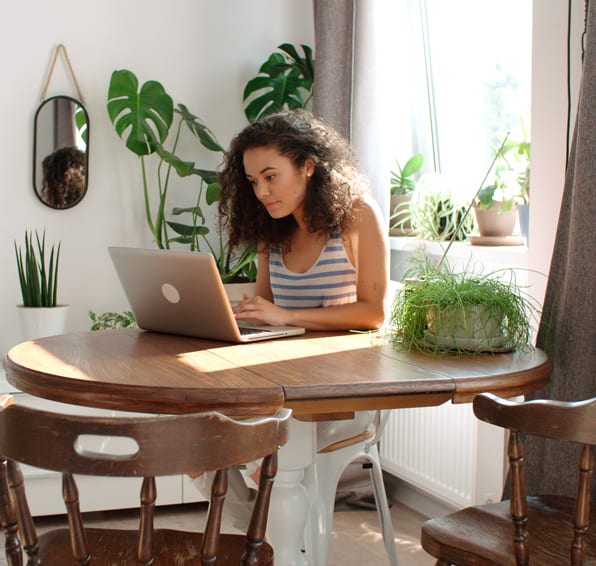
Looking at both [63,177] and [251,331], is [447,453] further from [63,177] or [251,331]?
[63,177]

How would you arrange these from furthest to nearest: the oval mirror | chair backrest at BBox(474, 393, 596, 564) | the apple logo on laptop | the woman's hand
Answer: the oval mirror
the woman's hand
the apple logo on laptop
chair backrest at BBox(474, 393, 596, 564)

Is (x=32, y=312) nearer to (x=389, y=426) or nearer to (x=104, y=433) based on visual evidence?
(x=389, y=426)

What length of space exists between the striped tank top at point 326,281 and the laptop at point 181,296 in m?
0.28

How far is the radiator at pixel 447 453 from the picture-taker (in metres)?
2.80

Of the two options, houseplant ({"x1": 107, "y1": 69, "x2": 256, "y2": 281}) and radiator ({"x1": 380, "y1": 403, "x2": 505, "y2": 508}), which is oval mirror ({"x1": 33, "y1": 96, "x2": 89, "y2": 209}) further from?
radiator ({"x1": 380, "y1": 403, "x2": 505, "y2": 508})

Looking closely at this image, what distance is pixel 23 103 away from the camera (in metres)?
3.55

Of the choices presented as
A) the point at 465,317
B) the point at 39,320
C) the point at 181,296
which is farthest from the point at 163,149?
the point at 465,317

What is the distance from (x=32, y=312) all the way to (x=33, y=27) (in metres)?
1.13

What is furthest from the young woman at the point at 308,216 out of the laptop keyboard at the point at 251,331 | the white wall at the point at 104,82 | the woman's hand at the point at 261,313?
the white wall at the point at 104,82

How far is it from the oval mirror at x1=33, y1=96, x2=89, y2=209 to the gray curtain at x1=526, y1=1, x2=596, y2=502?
2.12 metres

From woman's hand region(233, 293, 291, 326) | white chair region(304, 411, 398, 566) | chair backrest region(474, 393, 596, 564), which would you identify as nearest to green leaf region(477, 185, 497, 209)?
white chair region(304, 411, 398, 566)

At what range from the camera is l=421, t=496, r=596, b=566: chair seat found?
5.17 feet

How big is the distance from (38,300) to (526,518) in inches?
93.3

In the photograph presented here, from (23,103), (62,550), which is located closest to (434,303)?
(62,550)
